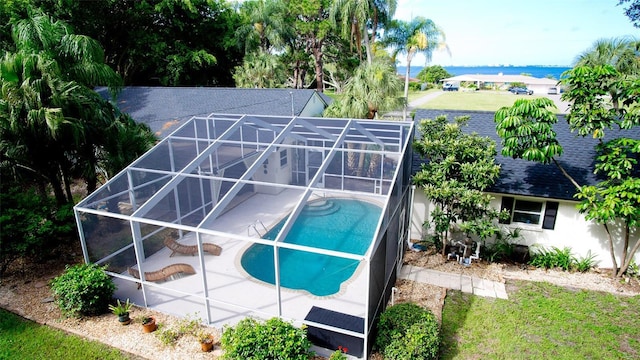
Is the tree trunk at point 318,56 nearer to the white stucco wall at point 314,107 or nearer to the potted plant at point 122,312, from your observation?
the white stucco wall at point 314,107

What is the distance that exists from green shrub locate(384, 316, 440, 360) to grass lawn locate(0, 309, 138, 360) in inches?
208

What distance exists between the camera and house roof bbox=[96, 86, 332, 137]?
17031 mm

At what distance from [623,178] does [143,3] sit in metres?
30.1

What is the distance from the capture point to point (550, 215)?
428 inches

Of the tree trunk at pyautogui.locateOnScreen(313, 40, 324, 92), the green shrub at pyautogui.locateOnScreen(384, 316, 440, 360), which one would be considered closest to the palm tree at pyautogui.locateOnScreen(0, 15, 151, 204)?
the green shrub at pyautogui.locateOnScreen(384, 316, 440, 360)

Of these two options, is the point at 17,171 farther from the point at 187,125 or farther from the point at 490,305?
the point at 490,305

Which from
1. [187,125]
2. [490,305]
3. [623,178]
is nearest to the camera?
[490,305]

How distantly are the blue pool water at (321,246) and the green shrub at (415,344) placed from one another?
3.12m

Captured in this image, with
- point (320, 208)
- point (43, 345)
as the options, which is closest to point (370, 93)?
point (320, 208)

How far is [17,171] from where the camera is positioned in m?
10.5

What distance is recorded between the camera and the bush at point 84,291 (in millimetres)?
7973

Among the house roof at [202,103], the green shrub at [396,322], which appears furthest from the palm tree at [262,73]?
the green shrub at [396,322]

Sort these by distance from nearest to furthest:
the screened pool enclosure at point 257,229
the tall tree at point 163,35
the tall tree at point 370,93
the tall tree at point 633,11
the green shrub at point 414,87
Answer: the screened pool enclosure at point 257,229 → the tall tree at point 370,93 → the tall tree at point 633,11 → the tall tree at point 163,35 → the green shrub at point 414,87

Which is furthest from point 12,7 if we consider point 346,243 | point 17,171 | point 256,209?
point 346,243
